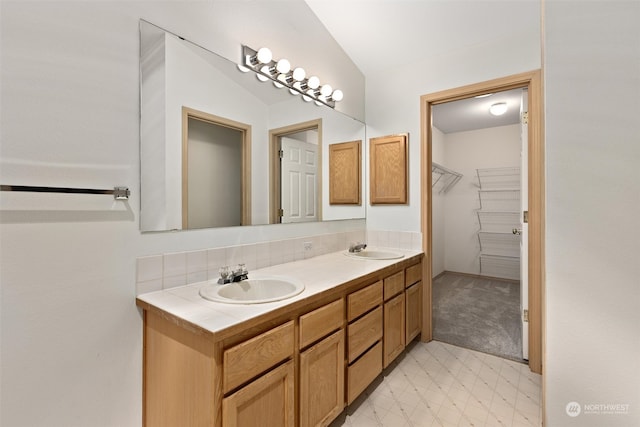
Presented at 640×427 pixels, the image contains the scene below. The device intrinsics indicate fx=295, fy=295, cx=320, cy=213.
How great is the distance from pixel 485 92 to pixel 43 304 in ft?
9.66

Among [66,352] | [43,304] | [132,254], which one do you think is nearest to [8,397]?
[66,352]

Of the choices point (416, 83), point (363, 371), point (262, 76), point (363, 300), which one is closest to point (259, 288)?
point (363, 300)

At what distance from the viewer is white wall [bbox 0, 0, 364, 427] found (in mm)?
990

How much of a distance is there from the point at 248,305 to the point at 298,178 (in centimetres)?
120

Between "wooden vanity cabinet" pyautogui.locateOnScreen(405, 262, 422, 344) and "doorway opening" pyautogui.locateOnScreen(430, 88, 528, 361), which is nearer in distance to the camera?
"wooden vanity cabinet" pyautogui.locateOnScreen(405, 262, 422, 344)

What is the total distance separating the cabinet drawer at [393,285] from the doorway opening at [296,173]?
0.72 metres

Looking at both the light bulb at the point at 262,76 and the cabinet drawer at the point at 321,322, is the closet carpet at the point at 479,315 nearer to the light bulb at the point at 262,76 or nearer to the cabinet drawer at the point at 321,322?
the cabinet drawer at the point at 321,322

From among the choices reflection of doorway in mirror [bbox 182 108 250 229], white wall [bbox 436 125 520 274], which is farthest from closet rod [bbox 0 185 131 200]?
white wall [bbox 436 125 520 274]

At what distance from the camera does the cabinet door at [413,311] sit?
2.31 m

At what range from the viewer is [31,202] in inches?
40.4

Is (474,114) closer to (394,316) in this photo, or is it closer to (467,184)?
(467,184)

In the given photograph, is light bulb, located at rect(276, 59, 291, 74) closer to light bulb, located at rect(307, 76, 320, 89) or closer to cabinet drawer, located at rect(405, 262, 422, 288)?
→ light bulb, located at rect(307, 76, 320, 89)

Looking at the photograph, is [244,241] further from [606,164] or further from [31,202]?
[606,164]

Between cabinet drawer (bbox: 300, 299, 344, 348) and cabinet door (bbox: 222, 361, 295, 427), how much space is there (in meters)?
0.14
